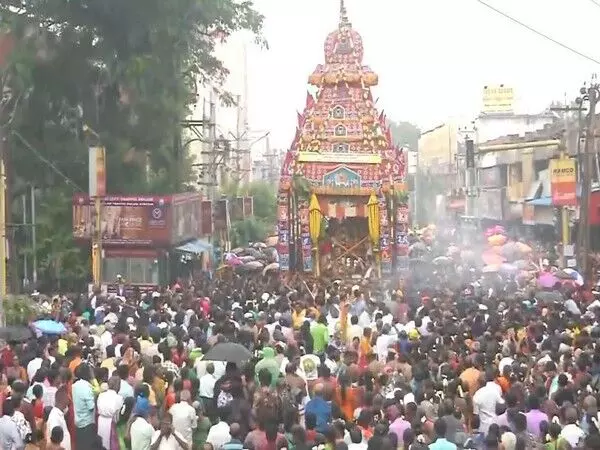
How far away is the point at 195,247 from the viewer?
125 ft

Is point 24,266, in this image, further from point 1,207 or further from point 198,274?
point 1,207

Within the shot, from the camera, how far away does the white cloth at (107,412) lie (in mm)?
12312

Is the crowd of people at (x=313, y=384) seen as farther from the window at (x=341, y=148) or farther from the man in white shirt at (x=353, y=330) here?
the window at (x=341, y=148)

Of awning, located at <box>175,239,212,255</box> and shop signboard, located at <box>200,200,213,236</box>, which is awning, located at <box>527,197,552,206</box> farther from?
awning, located at <box>175,239,212,255</box>

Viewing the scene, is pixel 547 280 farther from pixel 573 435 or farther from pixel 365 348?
pixel 573 435

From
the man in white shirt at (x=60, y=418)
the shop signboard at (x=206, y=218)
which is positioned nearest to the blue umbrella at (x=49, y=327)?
the man in white shirt at (x=60, y=418)

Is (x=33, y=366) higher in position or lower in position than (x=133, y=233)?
lower

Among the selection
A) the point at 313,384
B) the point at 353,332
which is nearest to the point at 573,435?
the point at 313,384

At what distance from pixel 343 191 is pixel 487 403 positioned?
84.0ft

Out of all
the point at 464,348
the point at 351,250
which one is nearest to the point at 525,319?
the point at 464,348

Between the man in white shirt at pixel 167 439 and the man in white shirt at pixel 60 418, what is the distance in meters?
0.94

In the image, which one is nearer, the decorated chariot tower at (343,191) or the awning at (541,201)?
the decorated chariot tower at (343,191)

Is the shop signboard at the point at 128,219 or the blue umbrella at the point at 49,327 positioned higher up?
the shop signboard at the point at 128,219

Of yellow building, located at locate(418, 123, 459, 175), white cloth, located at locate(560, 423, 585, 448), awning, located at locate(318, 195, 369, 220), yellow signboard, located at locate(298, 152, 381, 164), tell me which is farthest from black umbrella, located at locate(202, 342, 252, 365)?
yellow building, located at locate(418, 123, 459, 175)
